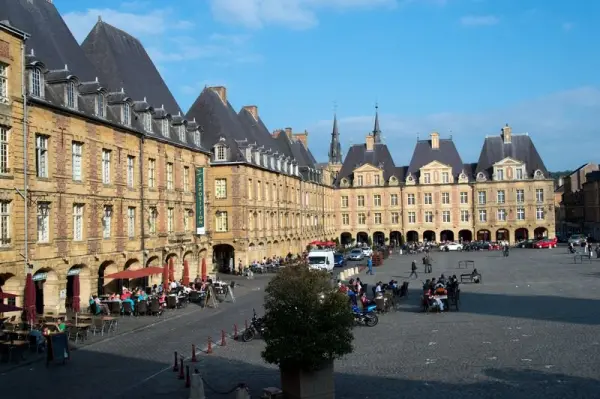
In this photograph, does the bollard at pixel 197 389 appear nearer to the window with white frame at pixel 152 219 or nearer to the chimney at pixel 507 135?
the window with white frame at pixel 152 219

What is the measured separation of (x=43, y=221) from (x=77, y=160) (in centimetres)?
343

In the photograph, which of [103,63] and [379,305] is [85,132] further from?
[379,305]

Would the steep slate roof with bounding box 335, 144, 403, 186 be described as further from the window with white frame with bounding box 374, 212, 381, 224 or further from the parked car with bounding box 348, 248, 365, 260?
the parked car with bounding box 348, 248, 365, 260

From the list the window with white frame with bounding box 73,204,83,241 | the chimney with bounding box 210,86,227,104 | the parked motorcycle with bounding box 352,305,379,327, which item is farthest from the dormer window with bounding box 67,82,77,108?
Result: the chimney with bounding box 210,86,227,104

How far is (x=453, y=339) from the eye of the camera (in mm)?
18438

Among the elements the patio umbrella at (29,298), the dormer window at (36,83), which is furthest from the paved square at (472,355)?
the dormer window at (36,83)

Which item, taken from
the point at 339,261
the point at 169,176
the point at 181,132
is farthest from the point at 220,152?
the point at 339,261

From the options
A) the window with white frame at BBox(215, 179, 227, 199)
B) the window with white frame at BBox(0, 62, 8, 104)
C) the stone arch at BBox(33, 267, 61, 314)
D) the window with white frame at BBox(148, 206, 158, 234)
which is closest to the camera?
the window with white frame at BBox(0, 62, 8, 104)

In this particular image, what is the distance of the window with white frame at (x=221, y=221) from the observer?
46.7m

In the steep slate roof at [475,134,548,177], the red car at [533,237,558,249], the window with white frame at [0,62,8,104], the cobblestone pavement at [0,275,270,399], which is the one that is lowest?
the cobblestone pavement at [0,275,270,399]

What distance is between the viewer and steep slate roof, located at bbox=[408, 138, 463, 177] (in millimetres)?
81438

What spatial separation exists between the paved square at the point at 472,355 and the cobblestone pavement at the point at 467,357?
22 millimetres

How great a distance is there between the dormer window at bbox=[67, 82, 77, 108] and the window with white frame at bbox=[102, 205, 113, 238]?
4.99 m

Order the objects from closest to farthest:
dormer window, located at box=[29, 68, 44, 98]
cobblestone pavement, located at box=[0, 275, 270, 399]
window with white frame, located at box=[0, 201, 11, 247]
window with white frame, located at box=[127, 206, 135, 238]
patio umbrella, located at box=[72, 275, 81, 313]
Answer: cobblestone pavement, located at box=[0, 275, 270, 399]
window with white frame, located at box=[0, 201, 11, 247]
dormer window, located at box=[29, 68, 44, 98]
patio umbrella, located at box=[72, 275, 81, 313]
window with white frame, located at box=[127, 206, 135, 238]
